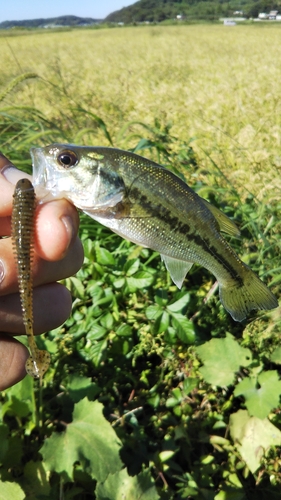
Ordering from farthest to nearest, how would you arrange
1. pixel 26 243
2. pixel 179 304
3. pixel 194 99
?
1. pixel 194 99
2. pixel 179 304
3. pixel 26 243

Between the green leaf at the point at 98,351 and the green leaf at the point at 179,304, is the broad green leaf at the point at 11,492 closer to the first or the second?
the green leaf at the point at 98,351

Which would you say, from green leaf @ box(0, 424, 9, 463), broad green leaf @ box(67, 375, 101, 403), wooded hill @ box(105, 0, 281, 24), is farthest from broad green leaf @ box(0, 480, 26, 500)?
wooded hill @ box(105, 0, 281, 24)

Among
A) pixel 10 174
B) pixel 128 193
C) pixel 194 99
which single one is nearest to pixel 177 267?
pixel 128 193

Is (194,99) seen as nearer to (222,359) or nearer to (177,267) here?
(222,359)

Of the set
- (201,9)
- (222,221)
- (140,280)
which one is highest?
(201,9)

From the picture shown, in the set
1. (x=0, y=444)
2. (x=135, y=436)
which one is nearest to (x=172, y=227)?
(x=0, y=444)

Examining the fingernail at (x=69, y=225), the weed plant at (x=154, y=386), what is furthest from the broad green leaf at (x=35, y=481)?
the fingernail at (x=69, y=225)

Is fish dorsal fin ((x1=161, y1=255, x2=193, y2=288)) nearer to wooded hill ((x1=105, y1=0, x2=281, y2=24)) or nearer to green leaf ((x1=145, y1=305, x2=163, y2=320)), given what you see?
green leaf ((x1=145, y1=305, x2=163, y2=320))
